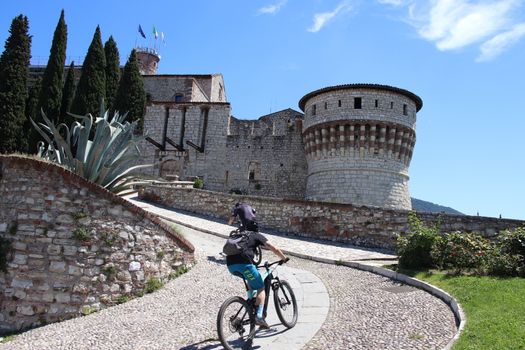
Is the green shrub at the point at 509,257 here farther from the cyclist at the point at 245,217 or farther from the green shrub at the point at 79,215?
the green shrub at the point at 79,215

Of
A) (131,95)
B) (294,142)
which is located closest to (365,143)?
(294,142)

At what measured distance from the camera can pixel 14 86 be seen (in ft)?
104

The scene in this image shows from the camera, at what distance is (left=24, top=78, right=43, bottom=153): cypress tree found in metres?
30.0

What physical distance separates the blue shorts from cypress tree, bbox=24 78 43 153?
28.0 meters

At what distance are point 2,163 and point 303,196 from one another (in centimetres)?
2259

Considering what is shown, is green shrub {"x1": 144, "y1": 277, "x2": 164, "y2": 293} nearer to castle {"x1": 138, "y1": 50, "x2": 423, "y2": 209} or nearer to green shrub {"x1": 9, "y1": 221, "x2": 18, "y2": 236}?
green shrub {"x1": 9, "y1": 221, "x2": 18, "y2": 236}

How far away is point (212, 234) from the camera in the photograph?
16.1m

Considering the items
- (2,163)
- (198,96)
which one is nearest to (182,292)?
(2,163)

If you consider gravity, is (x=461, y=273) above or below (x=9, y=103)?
below

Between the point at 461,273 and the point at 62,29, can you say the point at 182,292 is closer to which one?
the point at 461,273

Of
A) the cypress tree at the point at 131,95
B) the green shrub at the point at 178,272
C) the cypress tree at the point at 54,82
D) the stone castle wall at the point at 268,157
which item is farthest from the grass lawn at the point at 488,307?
the cypress tree at the point at 54,82

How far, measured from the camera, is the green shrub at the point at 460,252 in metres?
10.3

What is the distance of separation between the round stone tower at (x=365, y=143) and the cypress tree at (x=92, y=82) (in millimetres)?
16797

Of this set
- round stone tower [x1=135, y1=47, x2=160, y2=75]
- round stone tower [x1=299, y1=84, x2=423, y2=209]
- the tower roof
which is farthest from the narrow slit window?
round stone tower [x1=135, y1=47, x2=160, y2=75]
